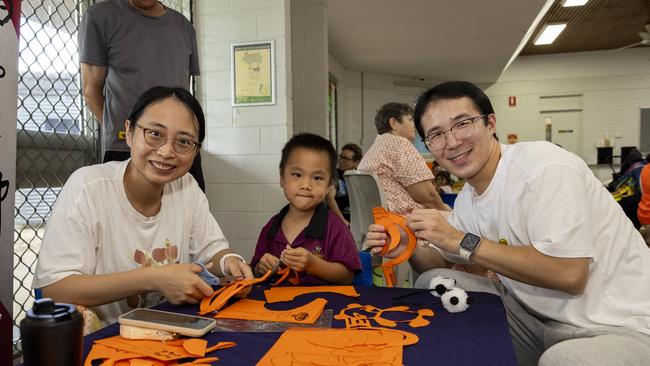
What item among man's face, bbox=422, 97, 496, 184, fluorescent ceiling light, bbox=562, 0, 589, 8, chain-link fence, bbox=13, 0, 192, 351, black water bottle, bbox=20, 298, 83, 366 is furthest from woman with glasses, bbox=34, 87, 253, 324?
fluorescent ceiling light, bbox=562, 0, 589, 8

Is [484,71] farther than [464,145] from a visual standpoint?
Yes

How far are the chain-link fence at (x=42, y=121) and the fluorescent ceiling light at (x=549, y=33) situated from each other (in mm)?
7362

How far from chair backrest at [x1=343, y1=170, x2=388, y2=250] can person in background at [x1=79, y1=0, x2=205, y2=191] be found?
1.08 metres

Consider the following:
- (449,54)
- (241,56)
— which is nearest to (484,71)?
(449,54)

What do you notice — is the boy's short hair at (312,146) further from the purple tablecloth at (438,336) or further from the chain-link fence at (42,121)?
the chain-link fence at (42,121)

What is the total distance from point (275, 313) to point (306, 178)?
34.0 inches

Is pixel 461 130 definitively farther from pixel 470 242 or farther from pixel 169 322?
pixel 169 322

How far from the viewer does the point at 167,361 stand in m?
0.79

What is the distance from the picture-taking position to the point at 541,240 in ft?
4.00

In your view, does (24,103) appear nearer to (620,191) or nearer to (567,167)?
(567,167)

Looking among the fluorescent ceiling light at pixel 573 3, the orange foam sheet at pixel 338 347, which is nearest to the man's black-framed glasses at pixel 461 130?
the orange foam sheet at pixel 338 347

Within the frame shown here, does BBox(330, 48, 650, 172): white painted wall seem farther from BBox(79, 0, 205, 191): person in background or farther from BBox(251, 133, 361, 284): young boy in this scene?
BBox(251, 133, 361, 284): young boy

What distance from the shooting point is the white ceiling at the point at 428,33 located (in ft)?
18.3

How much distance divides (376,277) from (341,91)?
20.3 ft
